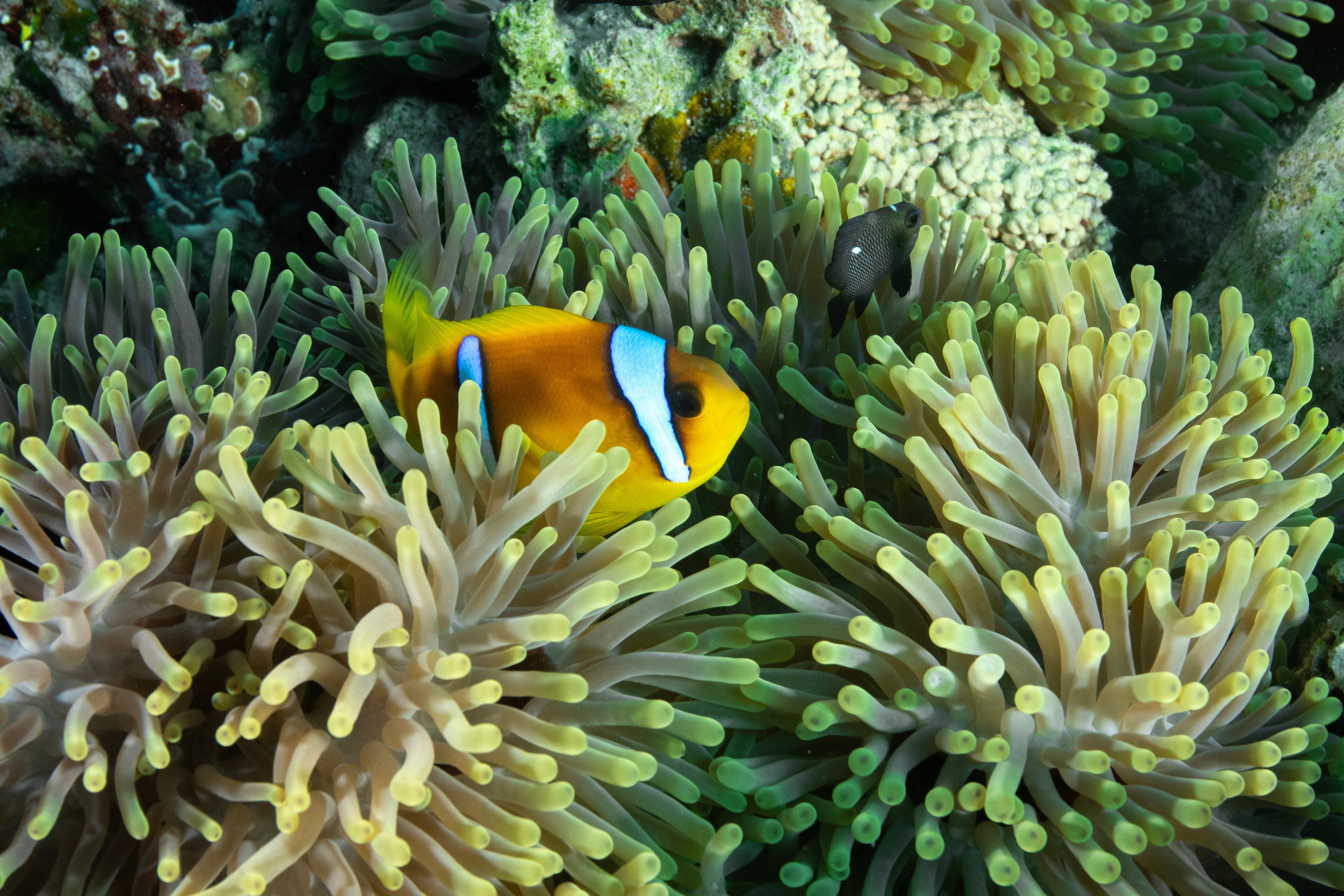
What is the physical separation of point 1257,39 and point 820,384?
2.09 meters

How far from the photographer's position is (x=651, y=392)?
3.64 ft

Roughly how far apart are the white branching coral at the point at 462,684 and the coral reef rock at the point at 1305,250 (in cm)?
142

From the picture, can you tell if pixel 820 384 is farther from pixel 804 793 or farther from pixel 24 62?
pixel 24 62

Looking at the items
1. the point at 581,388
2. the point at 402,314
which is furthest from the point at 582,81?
the point at 581,388

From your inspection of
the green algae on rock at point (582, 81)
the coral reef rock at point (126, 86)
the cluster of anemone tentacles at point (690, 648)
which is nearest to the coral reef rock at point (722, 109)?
the green algae on rock at point (582, 81)

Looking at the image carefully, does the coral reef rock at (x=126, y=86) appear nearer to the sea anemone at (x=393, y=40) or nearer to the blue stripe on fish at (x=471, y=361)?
the sea anemone at (x=393, y=40)

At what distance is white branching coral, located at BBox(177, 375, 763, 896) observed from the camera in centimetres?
93

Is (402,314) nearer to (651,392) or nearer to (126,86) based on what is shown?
(651,392)

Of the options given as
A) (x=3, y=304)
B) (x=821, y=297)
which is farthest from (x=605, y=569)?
(x=3, y=304)

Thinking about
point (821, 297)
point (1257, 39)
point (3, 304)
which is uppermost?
point (1257, 39)

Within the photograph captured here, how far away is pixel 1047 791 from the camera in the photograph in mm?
1036

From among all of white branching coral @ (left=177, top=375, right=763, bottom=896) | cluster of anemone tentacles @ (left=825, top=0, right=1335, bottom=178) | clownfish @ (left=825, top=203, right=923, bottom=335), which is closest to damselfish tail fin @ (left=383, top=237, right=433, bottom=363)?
white branching coral @ (left=177, top=375, right=763, bottom=896)

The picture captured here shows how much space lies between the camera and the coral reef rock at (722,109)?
1.98m

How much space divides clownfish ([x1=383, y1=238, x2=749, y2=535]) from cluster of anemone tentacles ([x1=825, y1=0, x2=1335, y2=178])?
4.49 ft
